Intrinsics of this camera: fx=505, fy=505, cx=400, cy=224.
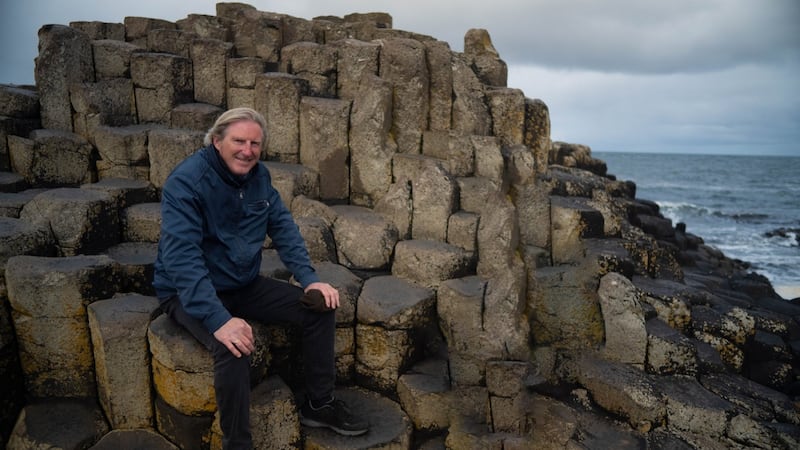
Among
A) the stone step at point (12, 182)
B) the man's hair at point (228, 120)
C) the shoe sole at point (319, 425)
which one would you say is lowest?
the shoe sole at point (319, 425)

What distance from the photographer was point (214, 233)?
4395mm

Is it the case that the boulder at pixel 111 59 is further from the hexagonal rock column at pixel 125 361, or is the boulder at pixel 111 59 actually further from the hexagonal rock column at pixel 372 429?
the hexagonal rock column at pixel 372 429

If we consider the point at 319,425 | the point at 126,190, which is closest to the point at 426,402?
the point at 319,425

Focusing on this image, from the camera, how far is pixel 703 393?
6.79 meters

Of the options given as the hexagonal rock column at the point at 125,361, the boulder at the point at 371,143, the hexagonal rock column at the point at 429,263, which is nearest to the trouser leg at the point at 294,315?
the hexagonal rock column at the point at 125,361

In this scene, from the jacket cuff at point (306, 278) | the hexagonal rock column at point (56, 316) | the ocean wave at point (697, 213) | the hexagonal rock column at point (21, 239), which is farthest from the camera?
the ocean wave at point (697, 213)

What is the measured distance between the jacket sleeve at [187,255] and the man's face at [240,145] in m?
0.41

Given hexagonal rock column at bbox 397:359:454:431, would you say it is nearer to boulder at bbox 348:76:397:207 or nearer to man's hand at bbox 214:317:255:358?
man's hand at bbox 214:317:255:358

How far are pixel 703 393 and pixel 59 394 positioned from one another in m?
7.93

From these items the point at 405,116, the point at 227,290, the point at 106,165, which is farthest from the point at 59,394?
the point at 405,116

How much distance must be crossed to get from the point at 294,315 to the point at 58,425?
2822 mm

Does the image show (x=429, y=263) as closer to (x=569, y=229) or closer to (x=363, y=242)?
(x=363, y=242)

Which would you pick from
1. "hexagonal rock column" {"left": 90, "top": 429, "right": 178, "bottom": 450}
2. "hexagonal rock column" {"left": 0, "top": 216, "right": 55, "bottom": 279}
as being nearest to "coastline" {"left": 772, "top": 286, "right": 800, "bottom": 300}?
"hexagonal rock column" {"left": 90, "top": 429, "right": 178, "bottom": 450}

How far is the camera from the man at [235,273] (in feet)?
13.1
